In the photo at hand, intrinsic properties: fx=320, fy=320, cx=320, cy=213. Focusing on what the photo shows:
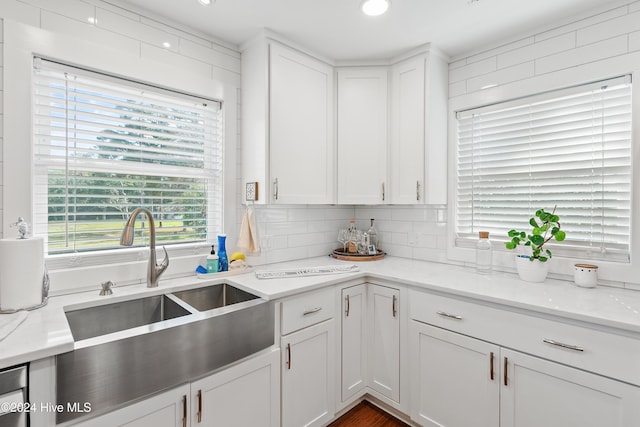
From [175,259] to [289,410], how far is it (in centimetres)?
106

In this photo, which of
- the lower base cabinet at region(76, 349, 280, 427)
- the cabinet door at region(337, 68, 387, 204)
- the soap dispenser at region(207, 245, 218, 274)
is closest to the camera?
the lower base cabinet at region(76, 349, 280, 427)

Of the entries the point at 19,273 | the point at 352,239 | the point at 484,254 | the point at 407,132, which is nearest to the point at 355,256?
the point at 352,239

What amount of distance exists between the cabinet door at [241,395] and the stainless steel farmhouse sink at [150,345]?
6cm

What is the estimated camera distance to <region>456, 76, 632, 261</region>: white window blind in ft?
5.63

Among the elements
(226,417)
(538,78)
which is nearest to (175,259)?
(226,417)

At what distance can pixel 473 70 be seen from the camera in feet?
7.36

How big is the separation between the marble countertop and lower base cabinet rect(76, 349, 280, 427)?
31cm

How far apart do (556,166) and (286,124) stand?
5.51 feet

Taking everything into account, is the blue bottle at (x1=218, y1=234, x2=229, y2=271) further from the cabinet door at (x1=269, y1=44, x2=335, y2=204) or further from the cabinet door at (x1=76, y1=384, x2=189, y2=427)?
the cabinet door at (x1=76, y1=384, x2=189, y2=427)

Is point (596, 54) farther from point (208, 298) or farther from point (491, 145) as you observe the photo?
point (208, 298)

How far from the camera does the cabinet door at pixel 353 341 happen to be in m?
1.99

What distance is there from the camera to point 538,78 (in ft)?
6.37

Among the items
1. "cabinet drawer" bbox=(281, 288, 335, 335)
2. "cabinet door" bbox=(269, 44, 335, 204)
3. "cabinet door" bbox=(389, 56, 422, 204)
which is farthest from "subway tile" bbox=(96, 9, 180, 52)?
"cabinet drawer" bbox=(281, 288, 335, 335)

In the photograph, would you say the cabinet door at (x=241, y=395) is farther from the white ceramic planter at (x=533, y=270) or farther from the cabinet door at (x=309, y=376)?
the white ceramic planter at (x=533, y=270)
